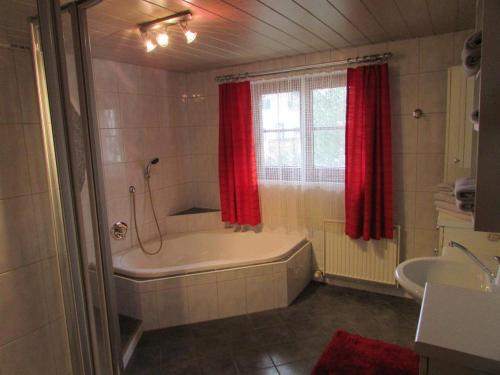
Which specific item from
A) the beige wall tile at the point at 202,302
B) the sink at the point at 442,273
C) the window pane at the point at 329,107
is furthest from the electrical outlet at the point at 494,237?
the beige wall tile at the point at 202,302

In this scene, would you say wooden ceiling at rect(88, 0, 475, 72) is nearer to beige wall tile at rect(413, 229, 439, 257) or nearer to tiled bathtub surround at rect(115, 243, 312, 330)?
beige wall tile at rect(413, 229, 439, 257)

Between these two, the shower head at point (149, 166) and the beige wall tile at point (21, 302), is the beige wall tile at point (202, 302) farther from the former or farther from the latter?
the beige wall tile at point (21, 302)

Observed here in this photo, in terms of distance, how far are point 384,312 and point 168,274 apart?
1.76 metres

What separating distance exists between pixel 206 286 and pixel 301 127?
1.61 m

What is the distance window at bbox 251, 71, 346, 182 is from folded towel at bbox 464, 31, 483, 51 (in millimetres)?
2130

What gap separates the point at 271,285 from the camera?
9.55ft

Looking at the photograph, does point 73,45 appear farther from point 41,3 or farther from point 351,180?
point 351,180

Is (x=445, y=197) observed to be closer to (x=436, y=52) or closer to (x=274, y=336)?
(x=436, y=52)

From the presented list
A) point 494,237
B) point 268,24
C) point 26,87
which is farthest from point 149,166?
point 494,237

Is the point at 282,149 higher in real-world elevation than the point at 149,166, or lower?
higher

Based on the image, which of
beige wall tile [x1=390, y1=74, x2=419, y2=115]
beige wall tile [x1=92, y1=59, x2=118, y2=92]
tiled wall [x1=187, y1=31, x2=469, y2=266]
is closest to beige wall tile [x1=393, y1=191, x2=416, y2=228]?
tiled wall [x1=187, y1=31, x2=469, y2=266]

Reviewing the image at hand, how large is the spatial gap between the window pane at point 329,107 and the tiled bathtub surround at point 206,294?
1.23m

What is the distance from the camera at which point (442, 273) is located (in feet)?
5.68

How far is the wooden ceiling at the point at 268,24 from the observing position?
1.87m
